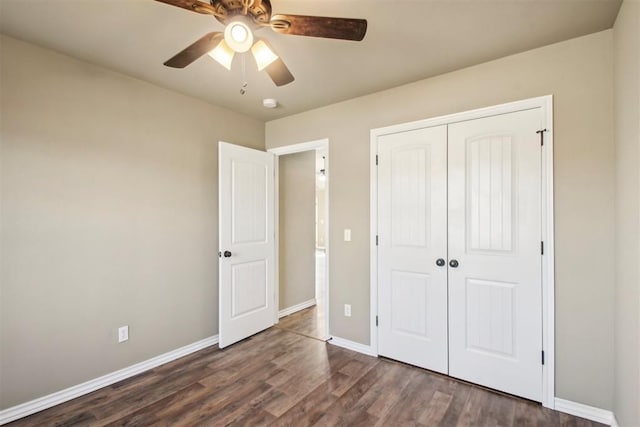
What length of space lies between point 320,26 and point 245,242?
2.34m

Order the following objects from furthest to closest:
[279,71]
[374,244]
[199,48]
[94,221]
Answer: [374,244] < [94,221] < [279,71] < [199,48]

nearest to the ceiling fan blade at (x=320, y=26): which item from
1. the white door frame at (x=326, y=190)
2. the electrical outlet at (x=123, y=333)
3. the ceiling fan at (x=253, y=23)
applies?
the ceiling fan at (x=253, y=23)

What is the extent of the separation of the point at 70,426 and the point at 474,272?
118 inches

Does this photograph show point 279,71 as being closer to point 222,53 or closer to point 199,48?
point 222,53

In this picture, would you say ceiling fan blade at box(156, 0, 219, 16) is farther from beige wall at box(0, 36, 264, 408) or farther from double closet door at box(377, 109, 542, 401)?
double closet door at box(377, 109, 542, 401)

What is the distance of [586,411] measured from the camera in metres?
1.98

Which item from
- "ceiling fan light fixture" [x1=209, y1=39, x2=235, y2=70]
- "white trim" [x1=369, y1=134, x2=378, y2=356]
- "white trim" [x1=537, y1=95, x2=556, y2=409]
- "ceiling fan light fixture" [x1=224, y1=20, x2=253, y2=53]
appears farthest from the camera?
"white trim" [x1=369, y1=134, x2=378, y2=356]

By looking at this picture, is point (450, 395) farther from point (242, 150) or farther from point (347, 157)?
point (242, 150)

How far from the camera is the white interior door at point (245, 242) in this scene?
3.05 metres

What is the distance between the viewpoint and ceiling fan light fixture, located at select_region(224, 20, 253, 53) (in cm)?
142

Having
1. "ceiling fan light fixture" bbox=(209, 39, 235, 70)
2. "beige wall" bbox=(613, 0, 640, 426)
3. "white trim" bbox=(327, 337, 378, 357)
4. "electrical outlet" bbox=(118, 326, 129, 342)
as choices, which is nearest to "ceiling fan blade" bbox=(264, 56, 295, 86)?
"ceiling fan light fixture" bbox=(209, 39, 235, 70)

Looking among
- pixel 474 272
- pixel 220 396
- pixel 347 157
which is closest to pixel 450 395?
pixel 474 272

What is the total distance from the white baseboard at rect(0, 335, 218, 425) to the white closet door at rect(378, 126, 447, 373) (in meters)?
1.91

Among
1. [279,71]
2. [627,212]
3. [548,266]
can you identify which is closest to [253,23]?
[279,71]
